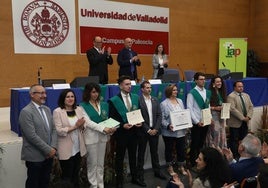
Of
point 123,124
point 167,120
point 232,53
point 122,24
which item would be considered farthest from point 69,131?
point 232,53

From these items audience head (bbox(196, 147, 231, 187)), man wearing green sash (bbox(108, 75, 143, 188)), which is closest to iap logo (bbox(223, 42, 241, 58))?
man wearing green sash (bbox(108, 75, 143, 188))

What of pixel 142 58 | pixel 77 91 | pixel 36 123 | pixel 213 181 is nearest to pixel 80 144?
pixel 36 123

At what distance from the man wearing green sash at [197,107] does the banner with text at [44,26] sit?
3.93m

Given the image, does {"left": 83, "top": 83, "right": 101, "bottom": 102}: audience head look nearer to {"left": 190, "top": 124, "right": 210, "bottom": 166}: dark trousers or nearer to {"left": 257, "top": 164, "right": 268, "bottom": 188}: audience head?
{"left": 190, "top": 124, "right": 210, "bottom": 166}: dark trousers

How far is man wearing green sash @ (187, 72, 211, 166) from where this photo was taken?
455 cm

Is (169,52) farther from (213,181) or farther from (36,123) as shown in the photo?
(213,181)

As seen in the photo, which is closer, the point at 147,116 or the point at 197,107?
the point at 147,116

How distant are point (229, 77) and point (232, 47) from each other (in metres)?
4.30

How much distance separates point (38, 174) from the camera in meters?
3.18

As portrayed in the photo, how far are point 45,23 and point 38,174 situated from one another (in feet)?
15.4

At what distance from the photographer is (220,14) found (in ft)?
35.1

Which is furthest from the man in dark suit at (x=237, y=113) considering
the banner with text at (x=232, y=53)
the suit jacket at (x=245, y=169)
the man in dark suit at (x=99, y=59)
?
the banner with text at (x=232, y=53)

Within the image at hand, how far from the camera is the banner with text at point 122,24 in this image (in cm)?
782

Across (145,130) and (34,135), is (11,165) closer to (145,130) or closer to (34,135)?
(34,135)
